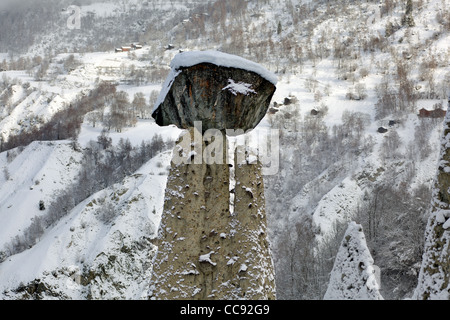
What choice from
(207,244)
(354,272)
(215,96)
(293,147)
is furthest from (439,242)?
(293,147)

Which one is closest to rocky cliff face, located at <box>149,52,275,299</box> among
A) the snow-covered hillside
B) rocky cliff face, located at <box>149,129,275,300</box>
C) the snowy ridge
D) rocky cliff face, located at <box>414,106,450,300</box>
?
rocky cliff face, located at <box>149,129,275,300</box>

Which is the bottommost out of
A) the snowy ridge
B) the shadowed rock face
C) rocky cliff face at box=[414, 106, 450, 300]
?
the snowy ridge

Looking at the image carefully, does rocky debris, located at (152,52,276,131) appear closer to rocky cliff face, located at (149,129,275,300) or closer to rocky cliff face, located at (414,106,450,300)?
rocky cliff face, located at (149,129,275,300)

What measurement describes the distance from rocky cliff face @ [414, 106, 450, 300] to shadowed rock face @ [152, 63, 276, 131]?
212cm

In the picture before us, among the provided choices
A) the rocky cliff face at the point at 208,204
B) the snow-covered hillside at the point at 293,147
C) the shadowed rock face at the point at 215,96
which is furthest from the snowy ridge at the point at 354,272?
the snow-covered hillside at the point at 293,147

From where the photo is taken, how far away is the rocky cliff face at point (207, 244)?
16.9 feet

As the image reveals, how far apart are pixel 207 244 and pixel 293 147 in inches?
2468

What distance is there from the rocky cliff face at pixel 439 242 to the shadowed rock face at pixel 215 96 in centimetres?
212

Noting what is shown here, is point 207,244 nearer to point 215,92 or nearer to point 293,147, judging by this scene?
point 215,92

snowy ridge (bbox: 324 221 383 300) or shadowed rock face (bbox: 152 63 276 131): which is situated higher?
shadowed rock face (bbox: 152 63 276 131)

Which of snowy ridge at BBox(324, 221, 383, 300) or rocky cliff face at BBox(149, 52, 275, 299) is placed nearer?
rocky cliff face at BBox(149, 52, 275, 299)

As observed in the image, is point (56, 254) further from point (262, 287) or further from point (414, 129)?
point (414, 129)

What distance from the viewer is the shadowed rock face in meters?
5.16

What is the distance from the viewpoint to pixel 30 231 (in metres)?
45.0
